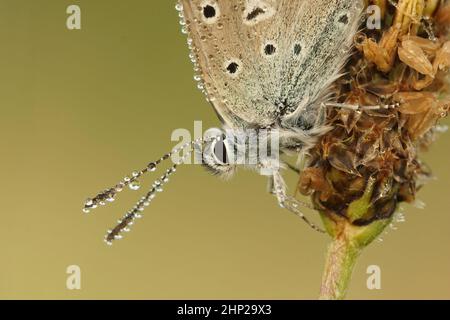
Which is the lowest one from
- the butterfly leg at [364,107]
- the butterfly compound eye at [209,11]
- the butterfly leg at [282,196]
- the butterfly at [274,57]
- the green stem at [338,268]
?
the green stem at [338,268]

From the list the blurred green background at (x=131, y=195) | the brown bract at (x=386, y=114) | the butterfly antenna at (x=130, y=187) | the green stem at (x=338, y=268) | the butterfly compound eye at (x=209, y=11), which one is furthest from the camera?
the blurred green background at (x=131, y=195)

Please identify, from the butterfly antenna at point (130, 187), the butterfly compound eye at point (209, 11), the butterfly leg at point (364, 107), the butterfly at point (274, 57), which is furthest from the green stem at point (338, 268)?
the butterfly compound eye at point (209, 11)

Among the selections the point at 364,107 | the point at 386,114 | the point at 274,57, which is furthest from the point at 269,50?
the point at 386,114

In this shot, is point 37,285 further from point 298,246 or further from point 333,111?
point 333,111

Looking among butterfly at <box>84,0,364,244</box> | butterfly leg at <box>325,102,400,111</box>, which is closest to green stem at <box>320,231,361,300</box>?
butterfly at <box>84,0,364,244</box>

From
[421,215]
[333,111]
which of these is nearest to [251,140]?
[333,111]

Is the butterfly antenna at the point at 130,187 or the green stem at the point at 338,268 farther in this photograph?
the butterfly antenna at the point at 130,187

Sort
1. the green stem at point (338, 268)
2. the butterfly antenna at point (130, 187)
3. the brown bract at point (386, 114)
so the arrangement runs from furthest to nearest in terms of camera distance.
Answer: the butterfly antenna at point (130, 187)
the brown bract at point (386, 114)
the green stem at point (338, 268)

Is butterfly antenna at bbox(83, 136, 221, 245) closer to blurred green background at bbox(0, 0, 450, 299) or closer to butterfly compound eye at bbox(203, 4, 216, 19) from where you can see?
butterfly compound eye at bbox(203, 4, 216, 19)

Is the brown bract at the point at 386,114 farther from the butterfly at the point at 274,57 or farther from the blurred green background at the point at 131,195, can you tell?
the blurred green background at the point at 131,195
